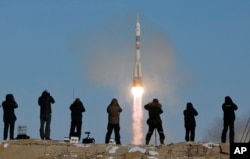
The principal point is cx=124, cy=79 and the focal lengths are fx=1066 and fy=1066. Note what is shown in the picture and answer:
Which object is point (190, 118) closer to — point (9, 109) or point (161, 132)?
point (161, 132)

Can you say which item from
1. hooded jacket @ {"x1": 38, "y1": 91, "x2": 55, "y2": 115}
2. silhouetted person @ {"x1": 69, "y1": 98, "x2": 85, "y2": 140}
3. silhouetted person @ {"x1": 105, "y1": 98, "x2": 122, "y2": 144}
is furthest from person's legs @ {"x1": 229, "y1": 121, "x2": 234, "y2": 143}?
hooded jacket @ {"x1": 38, "y1": 91, "x2": 55, "y2": 115}

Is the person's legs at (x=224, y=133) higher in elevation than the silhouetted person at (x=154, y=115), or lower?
lower

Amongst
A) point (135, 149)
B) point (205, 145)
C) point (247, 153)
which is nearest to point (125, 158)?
point (135, 149)

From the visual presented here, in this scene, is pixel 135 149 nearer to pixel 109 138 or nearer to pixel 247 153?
pixel 109 138

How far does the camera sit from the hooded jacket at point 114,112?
42.1 meters

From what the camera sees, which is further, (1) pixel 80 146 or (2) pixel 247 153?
(1) pixel 80 146

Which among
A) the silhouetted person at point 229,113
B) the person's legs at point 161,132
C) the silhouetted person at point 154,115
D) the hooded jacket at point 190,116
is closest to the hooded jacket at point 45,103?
the silhouetted person at point 154,115

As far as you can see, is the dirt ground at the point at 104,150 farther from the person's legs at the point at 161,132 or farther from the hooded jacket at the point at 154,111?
the hooded jacket at the point at 154,111

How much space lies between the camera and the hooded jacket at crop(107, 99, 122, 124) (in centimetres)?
4206

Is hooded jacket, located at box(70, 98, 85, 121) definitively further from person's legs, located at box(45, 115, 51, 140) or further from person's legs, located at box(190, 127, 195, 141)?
person's legs, located at box(190, 127, 195, 141)

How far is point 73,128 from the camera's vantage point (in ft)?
139

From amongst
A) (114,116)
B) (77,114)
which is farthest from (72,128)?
(114,116)

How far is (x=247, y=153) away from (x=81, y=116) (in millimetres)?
9704

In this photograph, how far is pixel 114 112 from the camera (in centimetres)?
4209
